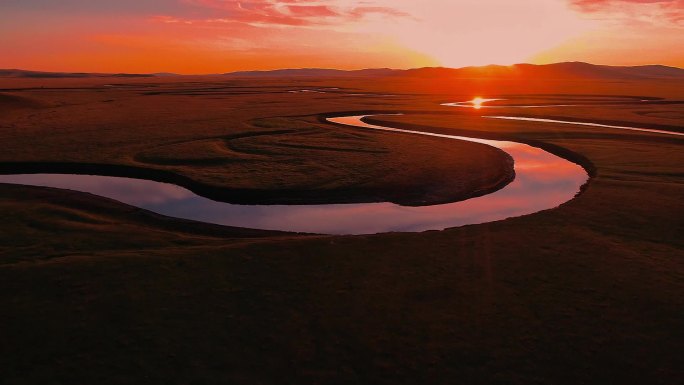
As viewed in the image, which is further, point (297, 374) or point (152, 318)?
point (152, 318)

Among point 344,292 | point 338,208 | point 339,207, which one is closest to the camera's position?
point 344,292

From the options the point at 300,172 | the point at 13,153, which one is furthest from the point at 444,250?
the point at 13,153

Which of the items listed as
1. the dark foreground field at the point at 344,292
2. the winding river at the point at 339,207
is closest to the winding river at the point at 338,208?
the winding river at the point at 339,207

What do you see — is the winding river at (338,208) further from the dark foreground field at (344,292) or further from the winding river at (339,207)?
the dark foreground field at (344,292)

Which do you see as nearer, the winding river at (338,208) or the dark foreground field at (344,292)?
the dark foreground field at (344,292)

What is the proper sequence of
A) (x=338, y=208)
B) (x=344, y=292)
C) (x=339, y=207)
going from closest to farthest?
(x=344, y=292) < (x=338, y=208) < (x=339, y=207)

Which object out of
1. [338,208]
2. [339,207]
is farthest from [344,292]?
[339,207]

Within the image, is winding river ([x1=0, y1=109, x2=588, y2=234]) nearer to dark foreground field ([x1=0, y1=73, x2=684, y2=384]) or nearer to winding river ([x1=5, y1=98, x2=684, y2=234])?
winding river ([x1=5, y1=98, x2=684, y2=234])

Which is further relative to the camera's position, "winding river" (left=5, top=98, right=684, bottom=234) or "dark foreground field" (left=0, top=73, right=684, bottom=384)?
"winding river" (left=5, top=98, right=684, bottom=234)

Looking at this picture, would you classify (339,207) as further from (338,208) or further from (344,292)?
(344,292)

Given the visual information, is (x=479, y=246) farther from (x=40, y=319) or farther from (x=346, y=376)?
(x=40, y=319)

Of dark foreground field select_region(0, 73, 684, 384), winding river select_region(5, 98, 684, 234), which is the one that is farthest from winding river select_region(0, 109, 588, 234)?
dark foreground field select_region(0, 73, 684, 384)
